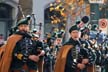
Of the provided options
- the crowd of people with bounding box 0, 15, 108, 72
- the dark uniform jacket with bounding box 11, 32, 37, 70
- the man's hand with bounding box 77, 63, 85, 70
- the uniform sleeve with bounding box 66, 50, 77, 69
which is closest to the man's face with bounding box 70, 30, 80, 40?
the crowd of people with bounding box 0, 15, 108, 72

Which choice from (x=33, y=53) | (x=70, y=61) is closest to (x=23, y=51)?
(x=33, y=53)

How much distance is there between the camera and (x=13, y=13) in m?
30.1

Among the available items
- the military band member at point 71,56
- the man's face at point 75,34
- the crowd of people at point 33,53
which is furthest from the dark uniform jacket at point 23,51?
the man's face at point 75,34

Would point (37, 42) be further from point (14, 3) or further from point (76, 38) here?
point (14, 3)

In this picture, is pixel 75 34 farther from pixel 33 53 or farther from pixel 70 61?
pixel 33 53

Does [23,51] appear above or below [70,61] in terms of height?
above

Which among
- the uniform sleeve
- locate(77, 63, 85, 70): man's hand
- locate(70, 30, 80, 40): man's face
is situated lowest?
→ locate(77, 63, 85, 70): man's hand

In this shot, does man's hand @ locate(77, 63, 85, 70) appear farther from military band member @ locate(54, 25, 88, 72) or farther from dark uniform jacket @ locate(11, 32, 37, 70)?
dark uniform jacket @ locate(11, 32, 37, 70)

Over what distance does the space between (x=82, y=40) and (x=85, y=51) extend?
1.54 feet

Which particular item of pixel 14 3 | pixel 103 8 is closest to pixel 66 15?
pixel 14 3

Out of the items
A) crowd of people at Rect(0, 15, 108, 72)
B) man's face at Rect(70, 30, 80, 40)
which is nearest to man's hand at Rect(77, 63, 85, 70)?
crowd of people at Rect(0, 15, 108, 72)

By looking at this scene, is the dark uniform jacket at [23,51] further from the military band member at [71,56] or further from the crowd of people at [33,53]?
the military band member at [71,56]

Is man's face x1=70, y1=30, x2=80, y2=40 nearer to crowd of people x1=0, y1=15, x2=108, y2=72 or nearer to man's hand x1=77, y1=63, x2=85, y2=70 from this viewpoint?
crowd of people x1=0, y1=15, x2=108, y2=72

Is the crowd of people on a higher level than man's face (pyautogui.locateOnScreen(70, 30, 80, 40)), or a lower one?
lower
